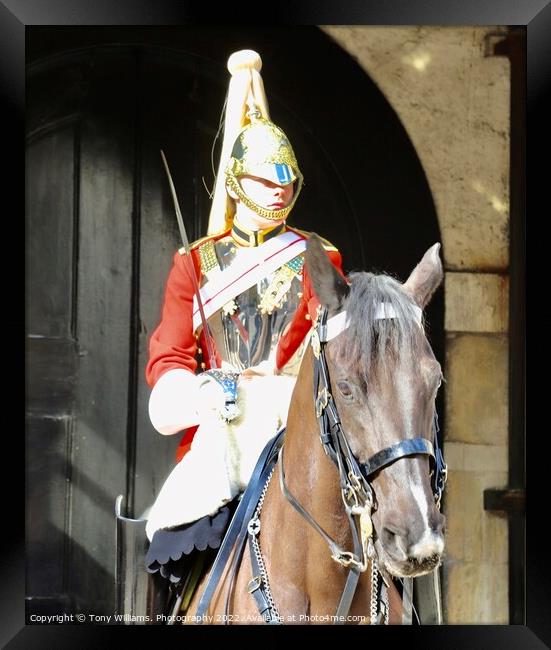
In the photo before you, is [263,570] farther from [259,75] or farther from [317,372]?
[259,75]

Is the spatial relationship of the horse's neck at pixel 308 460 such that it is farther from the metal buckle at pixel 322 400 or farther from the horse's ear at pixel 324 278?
the horse's ear at pixel 324 278

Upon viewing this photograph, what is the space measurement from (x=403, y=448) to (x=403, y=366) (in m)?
0.22

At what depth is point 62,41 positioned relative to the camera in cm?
444

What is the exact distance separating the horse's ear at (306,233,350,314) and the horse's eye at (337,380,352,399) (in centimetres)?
23

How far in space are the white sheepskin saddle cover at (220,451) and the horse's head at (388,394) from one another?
73 centimetres

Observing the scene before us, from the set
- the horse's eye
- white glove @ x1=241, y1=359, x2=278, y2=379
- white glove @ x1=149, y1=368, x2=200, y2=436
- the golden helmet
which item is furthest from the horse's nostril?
the golden helmet

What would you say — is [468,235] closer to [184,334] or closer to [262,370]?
[262,370]

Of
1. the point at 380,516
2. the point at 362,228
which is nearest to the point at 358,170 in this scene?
the point at 362,228

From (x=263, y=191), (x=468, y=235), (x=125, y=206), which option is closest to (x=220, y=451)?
(x=263, y=191)

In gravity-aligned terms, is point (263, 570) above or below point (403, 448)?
below

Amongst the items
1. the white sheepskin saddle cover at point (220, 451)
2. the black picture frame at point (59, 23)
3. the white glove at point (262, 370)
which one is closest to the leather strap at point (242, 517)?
the white sheepskin saddle cover at point (220, 451)

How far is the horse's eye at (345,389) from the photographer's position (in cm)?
289

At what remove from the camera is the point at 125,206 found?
4.61m

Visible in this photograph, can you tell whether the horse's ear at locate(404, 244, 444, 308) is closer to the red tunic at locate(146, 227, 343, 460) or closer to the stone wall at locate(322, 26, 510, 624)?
the red tunic at locate(146, 227, 343, 460)
